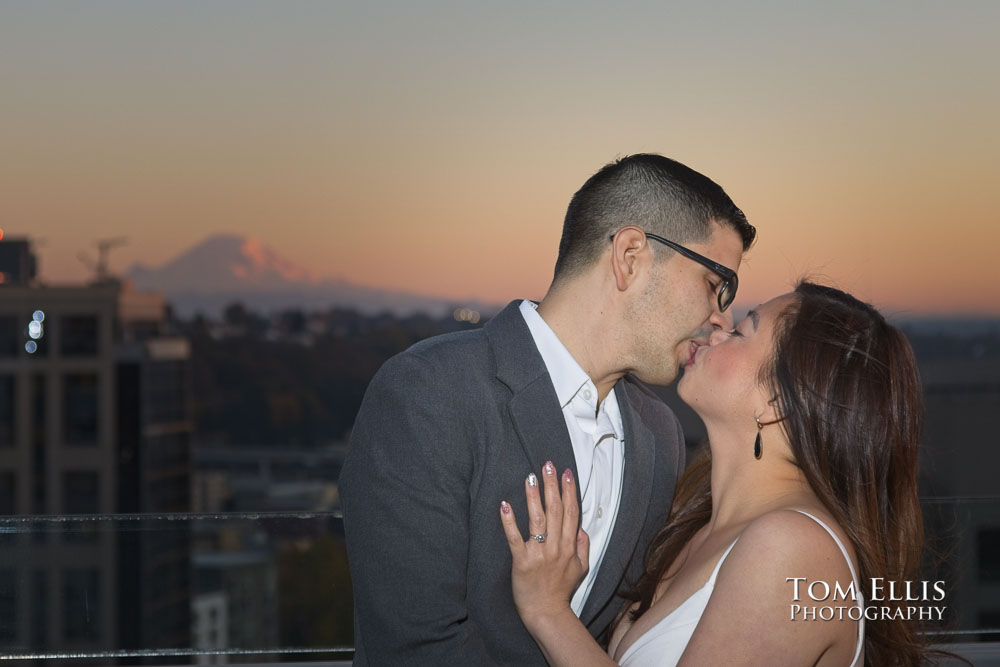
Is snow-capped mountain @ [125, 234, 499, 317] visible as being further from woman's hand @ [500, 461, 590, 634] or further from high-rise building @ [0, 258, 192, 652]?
woman's hand @ [500, 461, 590, 634]

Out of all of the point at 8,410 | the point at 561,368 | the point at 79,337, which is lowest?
the point at 561,368

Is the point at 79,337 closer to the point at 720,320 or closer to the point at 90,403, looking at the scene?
the point at 90,403

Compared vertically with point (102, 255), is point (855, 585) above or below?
below

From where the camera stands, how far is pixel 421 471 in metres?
1.76

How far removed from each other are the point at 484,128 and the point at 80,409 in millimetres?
16750

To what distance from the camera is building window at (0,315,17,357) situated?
2233 centimetres

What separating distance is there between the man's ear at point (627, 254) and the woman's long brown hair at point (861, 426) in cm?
30

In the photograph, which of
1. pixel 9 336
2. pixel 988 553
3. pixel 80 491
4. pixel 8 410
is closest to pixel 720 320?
pixel 988 553

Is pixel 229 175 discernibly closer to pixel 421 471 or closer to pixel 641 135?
pixel 641 135

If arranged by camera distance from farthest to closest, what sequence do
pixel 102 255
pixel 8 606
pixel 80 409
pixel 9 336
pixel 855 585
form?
pixel 80 409, pixel 9 336, pixel 102 255, pixel 8 606, pixel 855 585

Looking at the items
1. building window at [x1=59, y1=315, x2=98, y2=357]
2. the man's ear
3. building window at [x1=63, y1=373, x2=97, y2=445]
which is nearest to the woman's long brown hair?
the man's ear

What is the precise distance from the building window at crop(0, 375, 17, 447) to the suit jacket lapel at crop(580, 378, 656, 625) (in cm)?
2425

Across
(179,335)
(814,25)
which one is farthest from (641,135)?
(179,335)

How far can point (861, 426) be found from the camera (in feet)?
6.01
